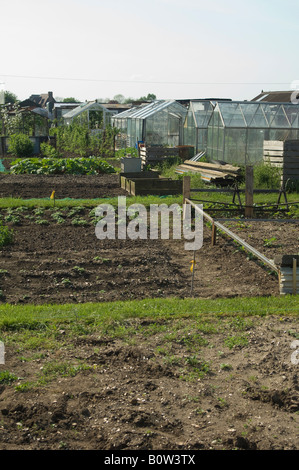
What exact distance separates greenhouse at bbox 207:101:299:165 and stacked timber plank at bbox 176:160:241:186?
153 cm

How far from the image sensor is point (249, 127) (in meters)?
20.8

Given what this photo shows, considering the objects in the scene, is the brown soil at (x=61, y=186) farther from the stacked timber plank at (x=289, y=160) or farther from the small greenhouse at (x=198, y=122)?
the small greenhouse at (x=198, y=122)

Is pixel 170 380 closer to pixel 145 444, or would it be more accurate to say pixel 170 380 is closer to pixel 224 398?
pixel 224 398

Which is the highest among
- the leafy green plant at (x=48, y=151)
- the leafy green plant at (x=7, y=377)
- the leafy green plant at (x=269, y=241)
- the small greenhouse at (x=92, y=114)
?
the small greenhouse at (x=92, y=114)

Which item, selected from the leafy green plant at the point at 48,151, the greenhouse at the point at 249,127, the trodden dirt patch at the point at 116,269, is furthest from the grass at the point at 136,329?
the leafy green plant at the point at 48,151

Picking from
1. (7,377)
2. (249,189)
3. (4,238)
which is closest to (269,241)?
(249,189)

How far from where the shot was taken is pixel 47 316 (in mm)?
6504

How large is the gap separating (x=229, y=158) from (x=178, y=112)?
857 centimetres

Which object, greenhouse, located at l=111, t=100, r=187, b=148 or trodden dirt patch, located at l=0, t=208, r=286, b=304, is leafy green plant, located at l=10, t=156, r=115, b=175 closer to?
greenhouse, located at l=111, t=100, r=187, b=148

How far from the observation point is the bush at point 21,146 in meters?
28.4

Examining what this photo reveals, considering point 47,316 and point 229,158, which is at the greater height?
point 229,158

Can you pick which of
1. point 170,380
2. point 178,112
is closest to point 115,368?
point 170,380

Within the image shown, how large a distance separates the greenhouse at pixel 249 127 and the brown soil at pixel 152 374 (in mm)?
12543

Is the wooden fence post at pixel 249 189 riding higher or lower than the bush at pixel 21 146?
lower
